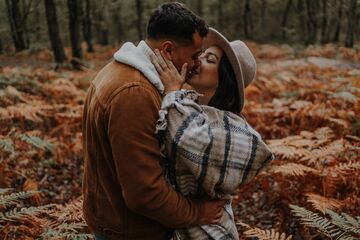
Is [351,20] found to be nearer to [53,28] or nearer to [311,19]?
[311,19]

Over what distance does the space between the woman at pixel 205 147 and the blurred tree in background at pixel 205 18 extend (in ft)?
66.5

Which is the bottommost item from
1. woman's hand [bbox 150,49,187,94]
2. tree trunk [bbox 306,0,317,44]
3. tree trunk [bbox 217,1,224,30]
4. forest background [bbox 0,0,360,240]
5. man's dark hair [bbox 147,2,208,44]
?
tree trunk [bbox 217,1,224,30]

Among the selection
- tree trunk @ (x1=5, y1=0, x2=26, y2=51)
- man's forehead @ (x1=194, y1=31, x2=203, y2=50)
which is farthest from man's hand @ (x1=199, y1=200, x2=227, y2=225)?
tree trunk @ (x1=5, y1=0, x2=26, y2=51)

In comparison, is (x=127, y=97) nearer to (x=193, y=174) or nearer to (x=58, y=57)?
(x=193, y=174)

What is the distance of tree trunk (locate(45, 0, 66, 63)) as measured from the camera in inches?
529

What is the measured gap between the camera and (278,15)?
1751 inches

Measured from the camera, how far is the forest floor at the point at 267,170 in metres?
4.07

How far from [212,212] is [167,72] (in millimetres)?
874

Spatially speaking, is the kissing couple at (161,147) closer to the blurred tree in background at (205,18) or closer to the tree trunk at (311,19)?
the blurred tree in background at (205,18)

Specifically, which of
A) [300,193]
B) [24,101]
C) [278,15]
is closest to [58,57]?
[24,101]

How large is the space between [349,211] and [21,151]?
4978mm

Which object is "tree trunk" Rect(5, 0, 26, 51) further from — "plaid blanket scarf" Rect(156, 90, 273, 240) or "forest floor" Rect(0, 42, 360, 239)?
"plaid blanket scarf" Rect(156, 90, 273, 240)

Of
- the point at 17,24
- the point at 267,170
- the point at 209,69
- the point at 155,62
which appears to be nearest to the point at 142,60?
the point at 155,62

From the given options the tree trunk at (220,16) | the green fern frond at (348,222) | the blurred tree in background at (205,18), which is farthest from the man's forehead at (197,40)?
the tree trunk at (220,16)
